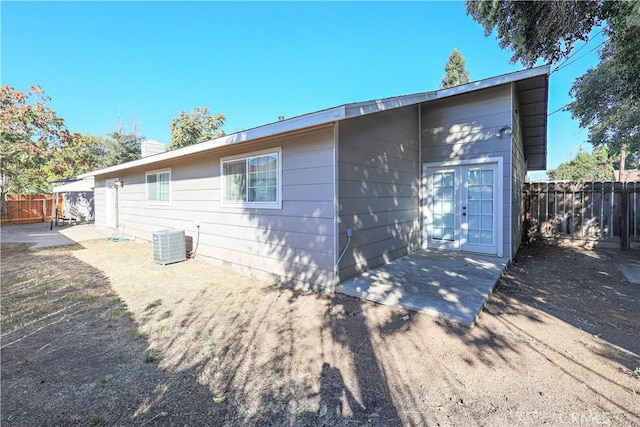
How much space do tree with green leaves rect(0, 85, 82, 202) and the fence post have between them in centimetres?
1896

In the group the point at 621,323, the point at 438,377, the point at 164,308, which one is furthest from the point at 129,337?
the point at 621,323

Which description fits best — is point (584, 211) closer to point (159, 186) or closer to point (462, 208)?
point (462, 208)

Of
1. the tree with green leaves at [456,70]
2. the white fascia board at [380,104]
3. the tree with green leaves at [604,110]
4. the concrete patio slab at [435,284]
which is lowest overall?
the concrete patio slab at [435,284]

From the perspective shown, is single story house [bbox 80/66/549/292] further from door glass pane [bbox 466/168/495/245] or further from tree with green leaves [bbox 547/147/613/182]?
tree with green leaves [bbox 547/147/613/182]

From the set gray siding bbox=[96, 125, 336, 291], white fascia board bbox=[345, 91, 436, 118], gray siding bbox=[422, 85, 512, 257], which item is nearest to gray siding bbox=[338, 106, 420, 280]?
gray siding bbox=[96, 125, 336, 291]

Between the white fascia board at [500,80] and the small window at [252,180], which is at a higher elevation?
the white fascia board at [500,80]

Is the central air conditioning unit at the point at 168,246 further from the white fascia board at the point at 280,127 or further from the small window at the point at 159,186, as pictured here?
the small window at the point at 159,186

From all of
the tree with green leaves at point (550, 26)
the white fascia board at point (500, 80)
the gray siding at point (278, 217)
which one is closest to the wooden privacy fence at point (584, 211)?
the tree with green leaves at point (550, 26)

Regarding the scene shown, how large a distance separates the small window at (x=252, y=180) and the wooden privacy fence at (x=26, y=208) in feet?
51.7

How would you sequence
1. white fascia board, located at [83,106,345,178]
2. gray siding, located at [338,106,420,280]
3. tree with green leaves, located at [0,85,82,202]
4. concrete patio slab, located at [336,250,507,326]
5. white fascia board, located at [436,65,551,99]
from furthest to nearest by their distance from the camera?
1. tree with green leaves, located at [0,85,82,202]
2. white fascia board, located at [436,65,551,99]
3. gray siding, located at [338,106,420,280]
4. white fascia board, located at [83,106,345,178]
5. concrete patio slab, located at [336,250,507,326]

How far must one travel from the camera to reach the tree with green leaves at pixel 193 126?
2316cm

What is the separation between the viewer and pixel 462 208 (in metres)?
6.41

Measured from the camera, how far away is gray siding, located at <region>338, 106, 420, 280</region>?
446 cm

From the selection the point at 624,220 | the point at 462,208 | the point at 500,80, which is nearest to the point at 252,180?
the point at 462,208
